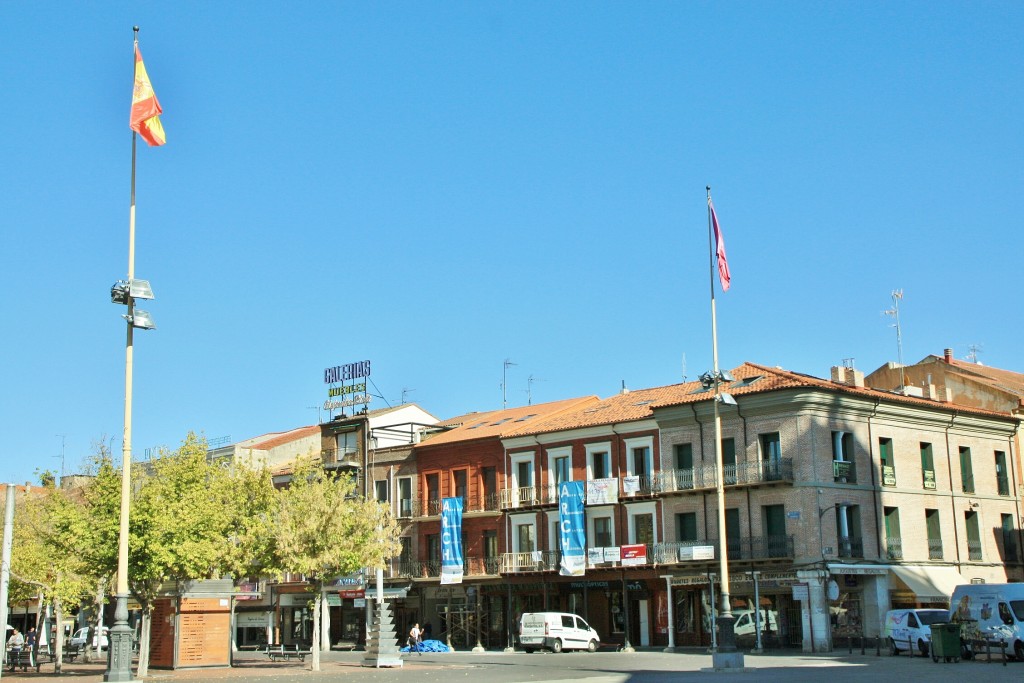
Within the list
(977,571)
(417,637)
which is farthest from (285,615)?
(977,571)

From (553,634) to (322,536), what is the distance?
16.0 metres

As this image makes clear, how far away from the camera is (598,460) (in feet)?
187

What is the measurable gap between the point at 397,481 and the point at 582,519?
45.9 ft

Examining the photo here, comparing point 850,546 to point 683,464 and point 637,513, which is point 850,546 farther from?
point 637,513

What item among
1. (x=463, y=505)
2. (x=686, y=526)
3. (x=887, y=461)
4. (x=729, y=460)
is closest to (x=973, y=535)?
(x=887, y=461)

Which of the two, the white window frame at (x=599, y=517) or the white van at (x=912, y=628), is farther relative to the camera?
the white window frame at (x=599, y=517)

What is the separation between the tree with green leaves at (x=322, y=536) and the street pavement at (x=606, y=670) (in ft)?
11.1

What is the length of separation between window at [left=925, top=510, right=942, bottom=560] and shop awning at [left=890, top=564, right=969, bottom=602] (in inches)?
28.0

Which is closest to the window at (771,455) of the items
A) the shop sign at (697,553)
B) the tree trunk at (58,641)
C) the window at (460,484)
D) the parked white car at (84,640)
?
the shop sign at (697,553)

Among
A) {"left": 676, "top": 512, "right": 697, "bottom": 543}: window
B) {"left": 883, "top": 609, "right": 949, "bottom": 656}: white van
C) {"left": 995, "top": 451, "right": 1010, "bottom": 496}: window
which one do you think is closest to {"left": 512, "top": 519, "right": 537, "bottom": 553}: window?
{"left": 676, "top": 512, "right": 697, "bottom": 543}: window

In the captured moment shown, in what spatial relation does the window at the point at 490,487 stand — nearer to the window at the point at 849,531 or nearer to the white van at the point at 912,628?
the window at the point at 849,531

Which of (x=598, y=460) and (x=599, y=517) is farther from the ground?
(x=598, y=460)

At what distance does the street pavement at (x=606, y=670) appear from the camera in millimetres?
30781

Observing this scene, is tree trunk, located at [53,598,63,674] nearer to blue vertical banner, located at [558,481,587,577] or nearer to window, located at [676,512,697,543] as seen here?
blue vertical banner, located at [558,481,587,577]
